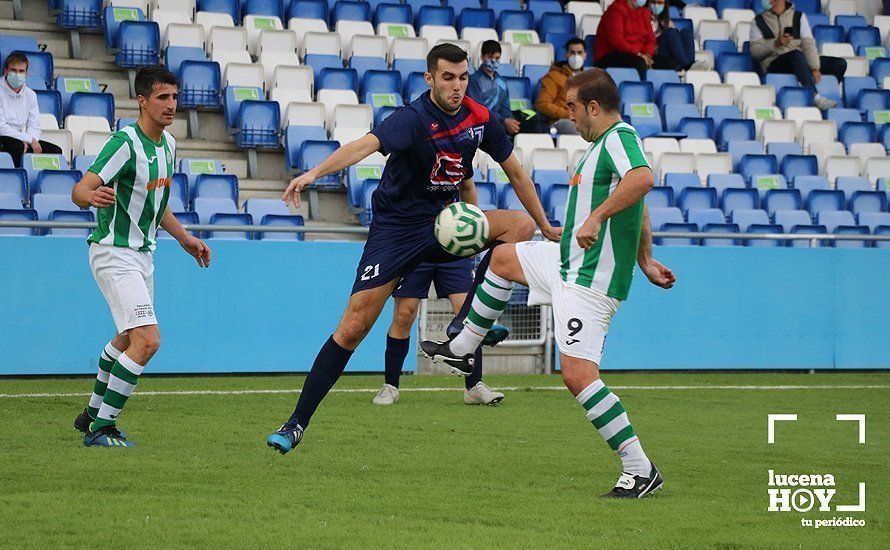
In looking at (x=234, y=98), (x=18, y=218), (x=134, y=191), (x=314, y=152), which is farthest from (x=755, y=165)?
(x=134, y=191)

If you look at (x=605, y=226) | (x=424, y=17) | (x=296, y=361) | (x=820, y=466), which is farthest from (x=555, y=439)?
(x=424, y=17)

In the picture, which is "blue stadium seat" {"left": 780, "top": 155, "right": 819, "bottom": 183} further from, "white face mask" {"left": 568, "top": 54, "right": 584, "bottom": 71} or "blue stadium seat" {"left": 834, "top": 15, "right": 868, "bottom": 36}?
"blue stadium seat" {"left": 834, "top": 15, "right": 868, "bottom": 36}

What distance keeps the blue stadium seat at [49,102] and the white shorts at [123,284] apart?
7766 mm

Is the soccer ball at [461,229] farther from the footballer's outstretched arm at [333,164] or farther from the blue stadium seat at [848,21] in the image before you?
the blue stadium seat at [848,21]

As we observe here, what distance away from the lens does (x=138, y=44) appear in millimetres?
15969

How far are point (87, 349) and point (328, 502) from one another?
21.8ft

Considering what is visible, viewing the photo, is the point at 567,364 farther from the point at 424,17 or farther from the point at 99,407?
the point at 424,17

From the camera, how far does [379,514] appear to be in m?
5.29

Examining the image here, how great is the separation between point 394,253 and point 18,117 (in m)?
7.64

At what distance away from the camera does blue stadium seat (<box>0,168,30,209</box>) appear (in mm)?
12414

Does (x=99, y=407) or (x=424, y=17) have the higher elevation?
(x=424, y=17)

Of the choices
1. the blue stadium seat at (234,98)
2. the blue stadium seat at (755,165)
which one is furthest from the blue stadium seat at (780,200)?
the blue stadium seat at (234,98)

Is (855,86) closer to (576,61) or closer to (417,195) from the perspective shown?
(576,61)

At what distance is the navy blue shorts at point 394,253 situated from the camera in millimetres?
7004
